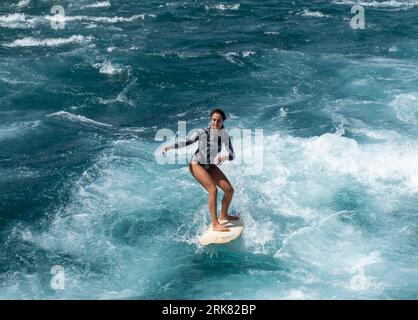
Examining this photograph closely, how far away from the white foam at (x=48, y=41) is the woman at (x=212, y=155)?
20.7 metres

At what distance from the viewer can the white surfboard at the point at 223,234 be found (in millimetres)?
14117

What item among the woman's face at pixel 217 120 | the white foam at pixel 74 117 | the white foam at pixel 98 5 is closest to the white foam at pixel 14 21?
the white foam at pixel 98 5

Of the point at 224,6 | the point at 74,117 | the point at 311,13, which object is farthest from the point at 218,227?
the point at 224,6

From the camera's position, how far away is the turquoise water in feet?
45.7

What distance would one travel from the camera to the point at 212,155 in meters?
13.4

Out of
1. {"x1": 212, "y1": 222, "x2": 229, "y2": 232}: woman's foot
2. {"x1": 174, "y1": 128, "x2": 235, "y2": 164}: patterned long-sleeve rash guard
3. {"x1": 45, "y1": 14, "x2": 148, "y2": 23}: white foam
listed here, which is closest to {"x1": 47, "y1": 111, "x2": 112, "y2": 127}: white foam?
Result: {"x1": 212, "y1": 222, "x2": 229, "y2": 232}: woman's foot

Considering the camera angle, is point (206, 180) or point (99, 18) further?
point (99, 18)

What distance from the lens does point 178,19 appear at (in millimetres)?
37781

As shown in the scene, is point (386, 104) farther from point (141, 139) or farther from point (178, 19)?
point (178, 19)

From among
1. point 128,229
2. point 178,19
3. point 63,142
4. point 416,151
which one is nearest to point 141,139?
point 63,142

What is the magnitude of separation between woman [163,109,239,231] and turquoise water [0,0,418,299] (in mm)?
1711

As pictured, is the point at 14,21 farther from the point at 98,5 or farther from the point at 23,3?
the point at 98,5

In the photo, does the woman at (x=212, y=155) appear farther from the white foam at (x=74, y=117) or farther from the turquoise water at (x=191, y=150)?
the white foam at (x=74, y=117)

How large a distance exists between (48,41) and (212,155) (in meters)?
21.9
